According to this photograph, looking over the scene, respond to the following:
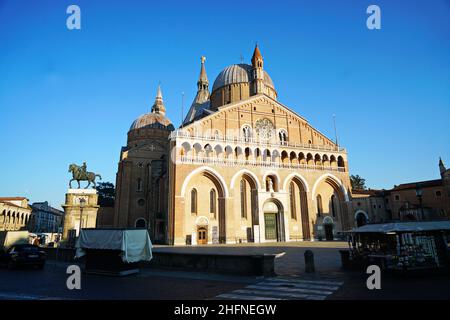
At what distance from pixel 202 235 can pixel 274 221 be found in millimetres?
9038

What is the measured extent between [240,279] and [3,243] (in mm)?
16980

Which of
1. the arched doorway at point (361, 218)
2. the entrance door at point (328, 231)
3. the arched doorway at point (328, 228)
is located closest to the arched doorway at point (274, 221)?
the arched doorway at point (328, 228)

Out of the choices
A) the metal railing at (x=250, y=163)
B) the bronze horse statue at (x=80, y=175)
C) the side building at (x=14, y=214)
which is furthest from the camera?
the side building at (x=14, y=214)

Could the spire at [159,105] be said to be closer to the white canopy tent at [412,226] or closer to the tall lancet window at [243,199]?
the tall lancet window at [243,199]

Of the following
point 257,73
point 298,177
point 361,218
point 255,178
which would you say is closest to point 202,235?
point 255,178

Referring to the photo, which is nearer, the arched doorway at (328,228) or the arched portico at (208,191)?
the arched portico at (208,191)

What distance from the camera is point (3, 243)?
703 inches

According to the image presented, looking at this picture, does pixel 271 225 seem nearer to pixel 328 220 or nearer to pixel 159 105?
pixel 328 220

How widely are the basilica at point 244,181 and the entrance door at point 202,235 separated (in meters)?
0.10

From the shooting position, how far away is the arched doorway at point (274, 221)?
32.4m

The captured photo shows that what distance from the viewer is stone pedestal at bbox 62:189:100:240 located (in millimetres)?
28906

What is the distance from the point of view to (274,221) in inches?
1298
